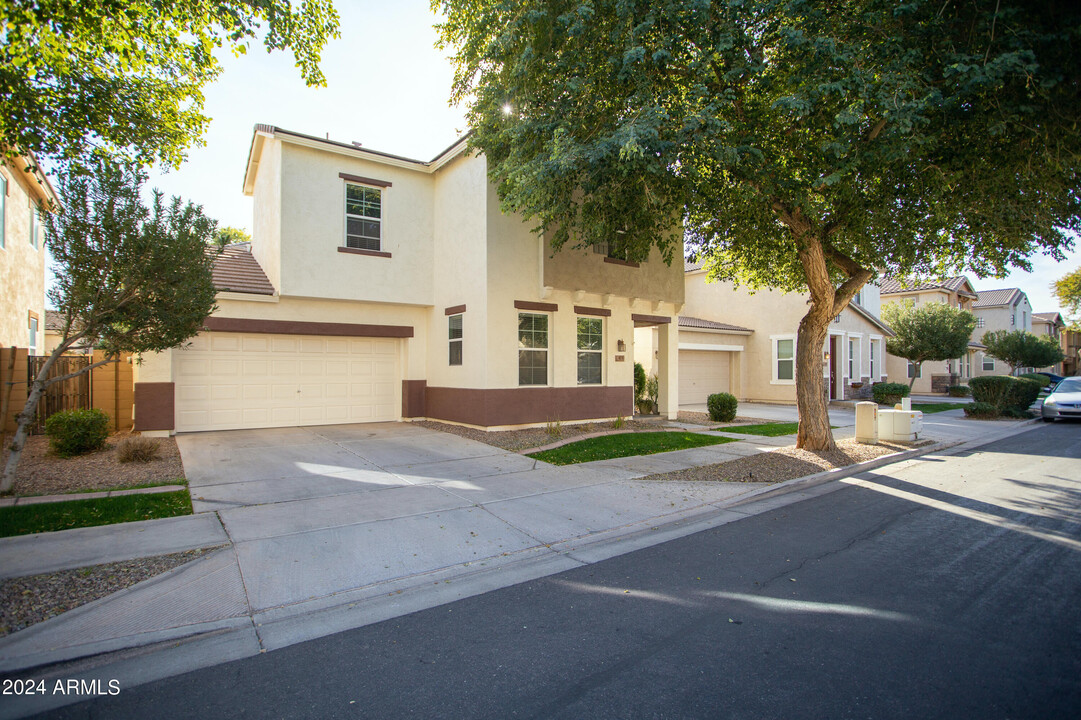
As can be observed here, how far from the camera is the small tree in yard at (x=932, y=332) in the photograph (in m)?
25.3

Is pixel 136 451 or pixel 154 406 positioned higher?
pixel 154 406

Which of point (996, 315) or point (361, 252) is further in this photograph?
point (996, 315)

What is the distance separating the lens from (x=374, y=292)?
14.4 m

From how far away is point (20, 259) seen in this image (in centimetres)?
1538

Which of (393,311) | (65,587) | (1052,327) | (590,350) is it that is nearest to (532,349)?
(590,350)

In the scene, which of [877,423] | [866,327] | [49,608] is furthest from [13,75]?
[866,327]

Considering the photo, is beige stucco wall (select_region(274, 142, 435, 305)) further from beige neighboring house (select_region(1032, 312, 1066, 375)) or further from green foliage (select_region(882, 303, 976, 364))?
beige neighboring house (select_region(1032, 312, 1066, 375))

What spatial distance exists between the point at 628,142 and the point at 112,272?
6987 mm

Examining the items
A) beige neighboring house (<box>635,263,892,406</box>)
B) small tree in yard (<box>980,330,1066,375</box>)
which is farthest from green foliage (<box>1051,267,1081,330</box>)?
beige neighboring house (<box>635,263,892,406</box>)

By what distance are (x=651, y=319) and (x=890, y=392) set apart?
536 inches

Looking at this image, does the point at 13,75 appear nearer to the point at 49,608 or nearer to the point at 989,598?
the point at 49,608

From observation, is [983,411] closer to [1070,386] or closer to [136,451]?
[1070,386]

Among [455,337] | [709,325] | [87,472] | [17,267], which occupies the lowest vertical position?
[87,472]

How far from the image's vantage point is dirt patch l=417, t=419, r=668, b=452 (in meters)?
12.0
